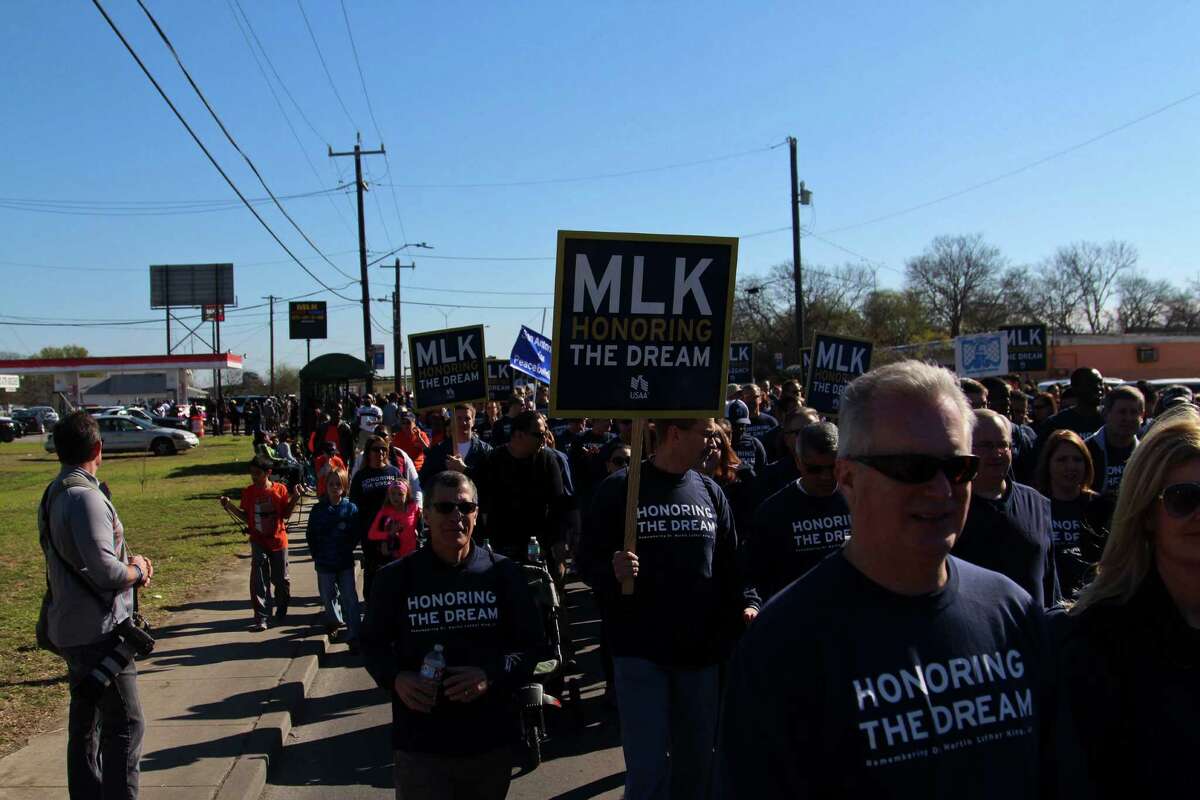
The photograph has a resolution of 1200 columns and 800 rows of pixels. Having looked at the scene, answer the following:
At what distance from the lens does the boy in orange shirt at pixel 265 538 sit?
31.2 feet

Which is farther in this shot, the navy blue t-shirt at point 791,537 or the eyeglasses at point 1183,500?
the navy blue t-shirt at point 791,537

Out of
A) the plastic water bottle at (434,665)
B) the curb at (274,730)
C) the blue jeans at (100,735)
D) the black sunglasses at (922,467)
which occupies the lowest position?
the curb at (274,730)

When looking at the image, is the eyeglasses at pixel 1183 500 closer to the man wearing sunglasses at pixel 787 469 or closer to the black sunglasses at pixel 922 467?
the black sunglasses at pixel 922 467

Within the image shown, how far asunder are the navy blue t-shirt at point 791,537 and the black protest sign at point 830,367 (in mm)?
5247

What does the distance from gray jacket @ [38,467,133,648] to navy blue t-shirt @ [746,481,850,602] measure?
303cm

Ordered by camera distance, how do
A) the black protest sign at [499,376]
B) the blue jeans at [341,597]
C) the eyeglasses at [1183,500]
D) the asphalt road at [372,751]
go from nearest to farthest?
the eyeglasses at [1183,500]
the asphalt road at [372,751]
the blue jeans at [341,597]
the black protest sign at [499,376]

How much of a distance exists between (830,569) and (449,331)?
7.90 metres

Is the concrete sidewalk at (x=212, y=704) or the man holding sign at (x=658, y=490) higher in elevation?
Result: the man holding sign at (x=658, y=490)

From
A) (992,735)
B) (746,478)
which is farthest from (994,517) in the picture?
(746,478)

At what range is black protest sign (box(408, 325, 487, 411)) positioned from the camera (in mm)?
9547

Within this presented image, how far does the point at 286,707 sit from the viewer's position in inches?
277

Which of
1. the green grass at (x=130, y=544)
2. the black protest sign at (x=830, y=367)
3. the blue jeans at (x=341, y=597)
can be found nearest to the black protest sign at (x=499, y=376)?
the green grass at (x=130, y=544)

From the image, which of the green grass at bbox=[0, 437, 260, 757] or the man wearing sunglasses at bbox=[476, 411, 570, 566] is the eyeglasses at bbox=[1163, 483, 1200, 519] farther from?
the green grass at bbox=[0, 437, 260, 757]

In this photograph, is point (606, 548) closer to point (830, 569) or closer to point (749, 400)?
point (830, 569)
